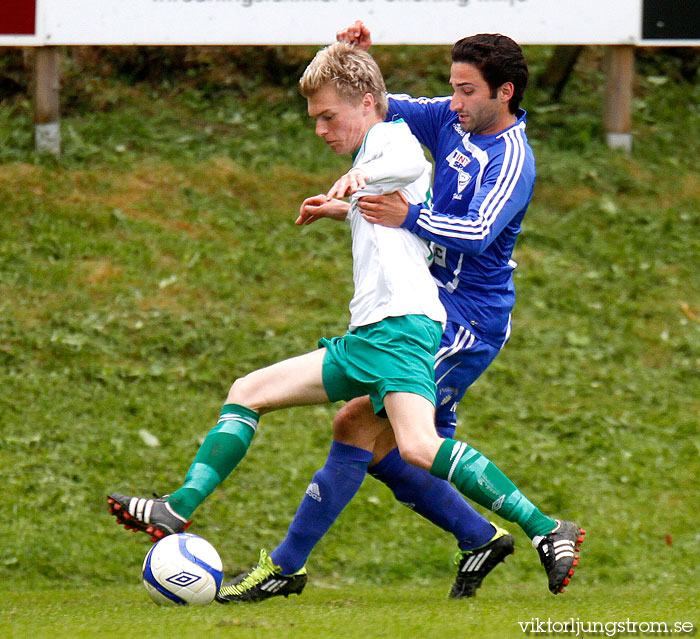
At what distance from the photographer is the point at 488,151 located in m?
4.27

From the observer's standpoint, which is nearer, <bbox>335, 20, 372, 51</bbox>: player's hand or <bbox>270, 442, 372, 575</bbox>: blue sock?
<bbox>270, 442, 372, 575</bbox>: blue sock

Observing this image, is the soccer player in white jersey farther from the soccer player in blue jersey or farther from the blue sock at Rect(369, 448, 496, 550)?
the blue sock at Rect(369, 448, 496, 550)

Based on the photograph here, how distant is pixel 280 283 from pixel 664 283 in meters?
2.80

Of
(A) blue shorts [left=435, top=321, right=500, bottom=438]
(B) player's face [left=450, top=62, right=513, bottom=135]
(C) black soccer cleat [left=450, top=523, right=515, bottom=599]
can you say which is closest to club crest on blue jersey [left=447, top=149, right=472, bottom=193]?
(B) player's face [left=450, top=62, right=513, bottom=135]

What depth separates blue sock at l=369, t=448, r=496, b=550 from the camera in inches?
179

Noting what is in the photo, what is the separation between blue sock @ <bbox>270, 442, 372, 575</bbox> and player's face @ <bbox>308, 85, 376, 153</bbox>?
1.21m

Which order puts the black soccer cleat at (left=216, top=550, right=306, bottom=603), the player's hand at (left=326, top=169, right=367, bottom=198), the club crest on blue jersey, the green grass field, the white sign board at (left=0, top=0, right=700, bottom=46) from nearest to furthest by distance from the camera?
the player's hand at (left=326, top=169, right=367, bottom=198), the club crest on blue jersey, the black soccer cleat at (left=216, top=550, right=306, bottom=603), the green grass field, the white sign board at (left=0, top=0, right=700, bottom=46)

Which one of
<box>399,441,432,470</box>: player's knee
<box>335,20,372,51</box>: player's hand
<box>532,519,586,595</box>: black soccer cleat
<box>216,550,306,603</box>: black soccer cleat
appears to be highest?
<box>335,20,372,51</box>: player's hand

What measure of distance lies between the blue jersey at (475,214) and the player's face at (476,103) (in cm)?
5

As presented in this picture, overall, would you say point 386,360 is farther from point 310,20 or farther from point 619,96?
point 619,96

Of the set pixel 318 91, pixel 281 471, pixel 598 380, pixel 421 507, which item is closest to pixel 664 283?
pixel 598 380

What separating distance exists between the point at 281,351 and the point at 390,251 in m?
3.24

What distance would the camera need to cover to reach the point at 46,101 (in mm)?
8523

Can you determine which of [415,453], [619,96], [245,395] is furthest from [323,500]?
[619,96]
